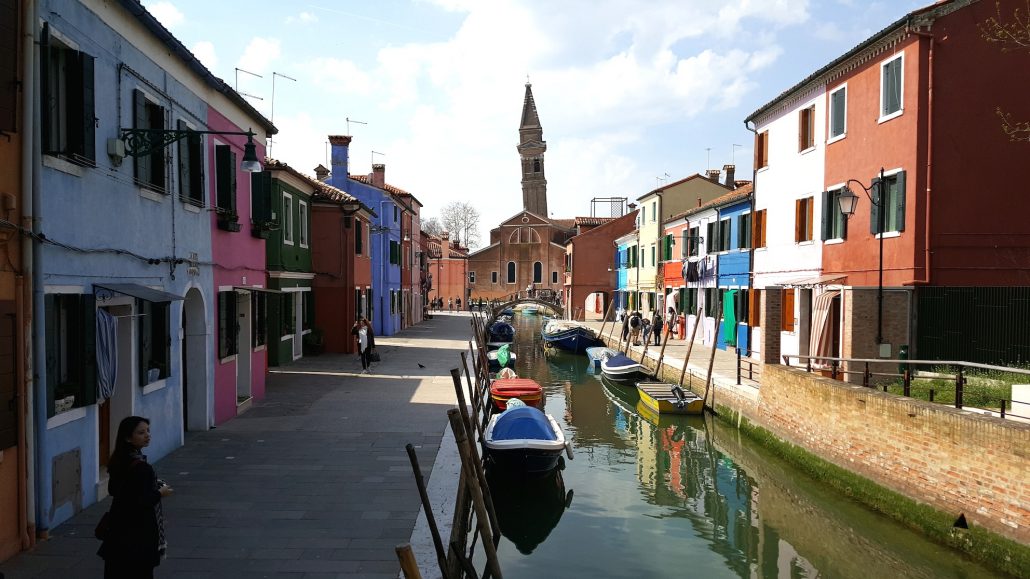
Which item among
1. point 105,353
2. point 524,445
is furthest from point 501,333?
point 105,353

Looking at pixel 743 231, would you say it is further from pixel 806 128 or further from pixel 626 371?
pixel 626 371

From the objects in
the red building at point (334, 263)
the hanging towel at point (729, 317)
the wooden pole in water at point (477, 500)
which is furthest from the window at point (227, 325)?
the hanging towel at point (729, 317)

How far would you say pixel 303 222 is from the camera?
20516 mm

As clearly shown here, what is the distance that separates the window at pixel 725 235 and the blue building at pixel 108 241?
17887 millimetres

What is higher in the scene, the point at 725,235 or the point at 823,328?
the point at 725,235

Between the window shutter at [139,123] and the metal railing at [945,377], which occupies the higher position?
the window shutter at [139,123]

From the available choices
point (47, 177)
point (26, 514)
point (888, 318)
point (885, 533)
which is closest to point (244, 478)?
point (26, 514)

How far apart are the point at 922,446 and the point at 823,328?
6.59 meters

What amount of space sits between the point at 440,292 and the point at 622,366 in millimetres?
48239

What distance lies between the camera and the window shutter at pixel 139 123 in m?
8.59

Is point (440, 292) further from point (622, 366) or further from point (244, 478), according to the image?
point (244, 478)

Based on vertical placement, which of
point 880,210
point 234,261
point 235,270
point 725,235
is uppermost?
point 725,235

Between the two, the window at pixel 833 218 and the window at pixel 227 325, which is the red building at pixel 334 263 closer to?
the window at pixel 227 325

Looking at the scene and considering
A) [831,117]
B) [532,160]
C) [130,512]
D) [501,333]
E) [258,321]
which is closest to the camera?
[130,512]
